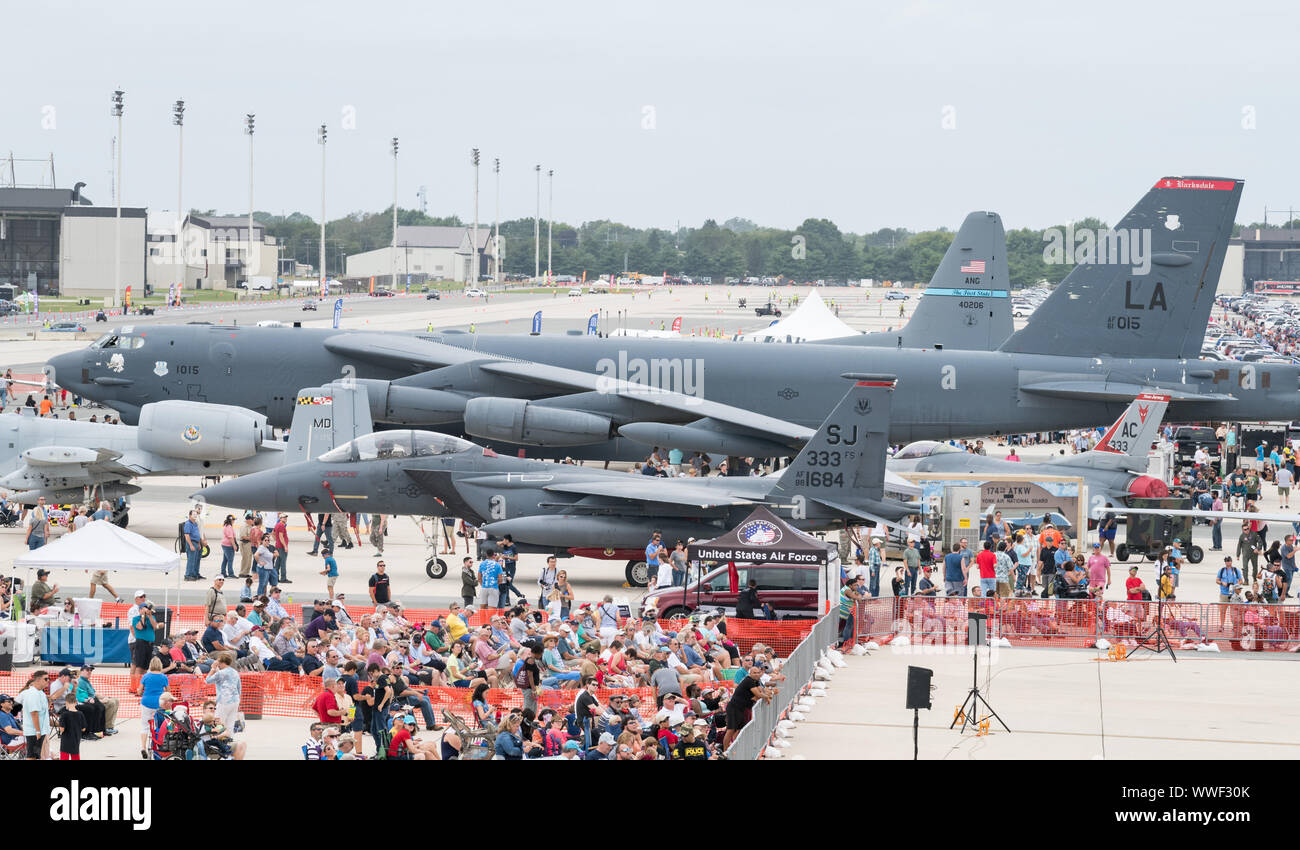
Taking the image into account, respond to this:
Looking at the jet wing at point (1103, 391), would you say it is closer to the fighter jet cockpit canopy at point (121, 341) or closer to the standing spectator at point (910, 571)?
the standing spectator at point (910, 571)

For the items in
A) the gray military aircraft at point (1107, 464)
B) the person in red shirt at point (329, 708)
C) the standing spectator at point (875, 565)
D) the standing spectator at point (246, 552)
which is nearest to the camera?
the person in red shirt at point (329, 708)

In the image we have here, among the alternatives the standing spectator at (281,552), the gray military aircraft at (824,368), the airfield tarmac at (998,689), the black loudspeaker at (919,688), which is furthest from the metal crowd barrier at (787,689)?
the gray military aircraft at (824,368)

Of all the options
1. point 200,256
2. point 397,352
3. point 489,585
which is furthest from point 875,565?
point 200,256

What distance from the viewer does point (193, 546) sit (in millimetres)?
24109

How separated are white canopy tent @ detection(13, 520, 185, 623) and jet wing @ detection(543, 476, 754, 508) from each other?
22.2 ft

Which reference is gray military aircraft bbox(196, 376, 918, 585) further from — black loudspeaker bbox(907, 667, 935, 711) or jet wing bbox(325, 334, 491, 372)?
black loudspeaker bbox(907, 667, 935, 711)

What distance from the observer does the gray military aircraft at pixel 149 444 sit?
27.1 m

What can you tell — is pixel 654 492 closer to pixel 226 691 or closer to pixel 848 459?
pixel 848 459

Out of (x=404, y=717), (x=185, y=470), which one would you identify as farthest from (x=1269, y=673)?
(x=185, y=470)

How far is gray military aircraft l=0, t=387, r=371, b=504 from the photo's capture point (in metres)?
27.1

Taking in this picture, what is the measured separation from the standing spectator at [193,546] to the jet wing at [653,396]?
9.63 m

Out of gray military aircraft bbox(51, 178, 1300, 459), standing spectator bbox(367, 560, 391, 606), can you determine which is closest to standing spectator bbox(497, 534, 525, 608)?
standing spectator bbox(367, 560, 391, 606)

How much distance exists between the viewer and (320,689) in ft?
51.5

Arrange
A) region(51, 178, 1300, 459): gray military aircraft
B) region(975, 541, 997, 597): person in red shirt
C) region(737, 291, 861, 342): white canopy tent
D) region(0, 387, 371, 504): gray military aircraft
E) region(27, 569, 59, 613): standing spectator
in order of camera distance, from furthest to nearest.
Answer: region(737, 291, 861, 342): white canopy tent → region(51, 178, 1300, 459): gray military aircraft → region(0, 387, 371, 504): gray military aircraft → region(975, 541, 997, 597): person in red shirt → region(27, 569, 59, 613): standing spectator
